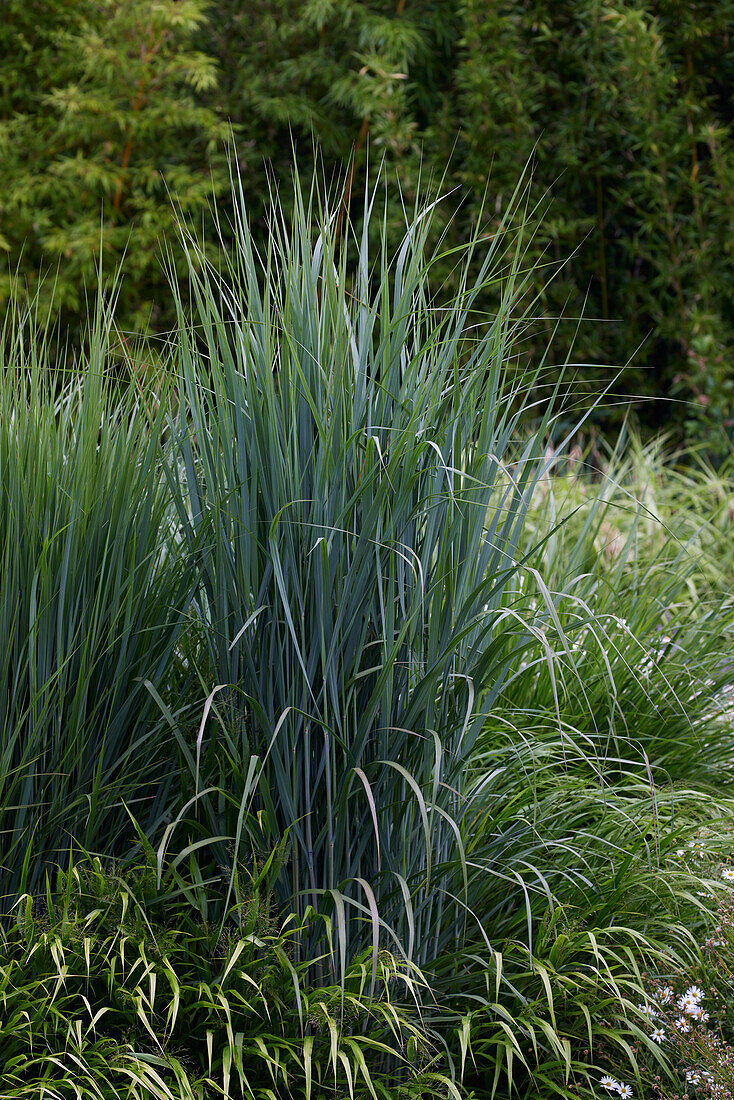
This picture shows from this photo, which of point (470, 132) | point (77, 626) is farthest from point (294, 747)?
point (470, 132)

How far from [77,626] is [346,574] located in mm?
464

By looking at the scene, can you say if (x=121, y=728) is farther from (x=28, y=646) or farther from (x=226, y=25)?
(x=226, y=25)

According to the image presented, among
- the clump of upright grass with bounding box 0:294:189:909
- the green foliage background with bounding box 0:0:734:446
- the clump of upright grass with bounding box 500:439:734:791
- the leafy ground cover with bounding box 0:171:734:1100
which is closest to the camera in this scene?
the leafy ground cover with bounding box 0:171:734:1100

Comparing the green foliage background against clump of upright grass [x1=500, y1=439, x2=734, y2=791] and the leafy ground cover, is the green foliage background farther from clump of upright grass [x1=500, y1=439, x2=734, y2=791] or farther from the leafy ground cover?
the leafy ground cover

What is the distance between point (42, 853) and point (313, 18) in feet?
20.5

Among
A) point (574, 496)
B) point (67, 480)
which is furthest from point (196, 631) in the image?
point (574, 496)

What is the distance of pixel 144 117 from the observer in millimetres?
5871

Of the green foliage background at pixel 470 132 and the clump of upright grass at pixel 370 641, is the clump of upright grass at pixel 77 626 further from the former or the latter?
the green foliage background at pixel 470 132

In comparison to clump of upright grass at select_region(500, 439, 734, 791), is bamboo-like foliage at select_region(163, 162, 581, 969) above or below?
above

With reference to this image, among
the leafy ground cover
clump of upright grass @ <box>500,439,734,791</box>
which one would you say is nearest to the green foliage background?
clump of upright grass @ <box>500,439,734,791</box>

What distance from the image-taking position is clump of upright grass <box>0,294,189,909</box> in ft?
4.63

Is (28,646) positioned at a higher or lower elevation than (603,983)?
higher

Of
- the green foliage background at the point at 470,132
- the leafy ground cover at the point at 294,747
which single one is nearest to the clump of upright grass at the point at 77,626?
the leafy ground cover at the point at 294,747

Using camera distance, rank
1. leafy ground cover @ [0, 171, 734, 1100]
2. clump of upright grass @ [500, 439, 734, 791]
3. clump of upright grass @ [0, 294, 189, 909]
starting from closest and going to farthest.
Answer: leafy ground cover @ [0, 171, 734, 1100]
clump of upright grass @ [0, 294, 189, 909]
clump of upright grass @ [500, 439, 734, 791]
